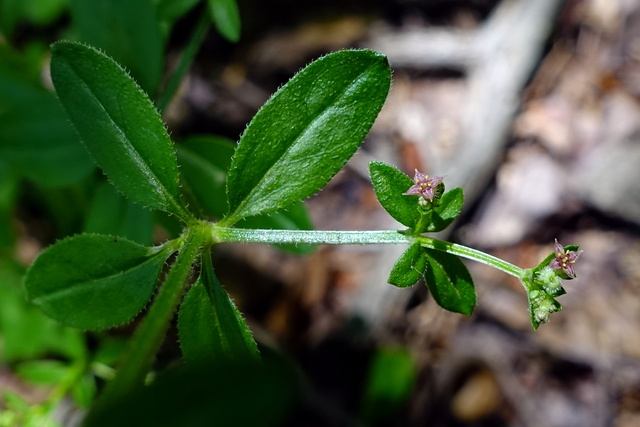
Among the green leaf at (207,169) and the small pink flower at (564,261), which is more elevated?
the small pink flower at (564,261)

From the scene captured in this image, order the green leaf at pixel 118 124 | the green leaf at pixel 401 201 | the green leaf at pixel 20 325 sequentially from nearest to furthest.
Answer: the green leaf at pixel 401 201
the green leaf at pixel 118 124
the green leaf at pixel 20 325

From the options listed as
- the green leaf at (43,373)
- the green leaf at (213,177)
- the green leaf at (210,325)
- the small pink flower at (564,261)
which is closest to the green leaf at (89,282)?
the green leaf at (210,325)

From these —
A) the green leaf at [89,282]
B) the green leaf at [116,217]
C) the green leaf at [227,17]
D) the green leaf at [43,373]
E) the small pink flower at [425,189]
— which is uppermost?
the green leaf at [227,17]

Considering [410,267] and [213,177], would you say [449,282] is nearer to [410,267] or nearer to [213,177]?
[410,267]

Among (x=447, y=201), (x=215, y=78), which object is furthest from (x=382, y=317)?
(x=447, y=201)

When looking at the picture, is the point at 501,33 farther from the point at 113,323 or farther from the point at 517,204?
the point at 113,323

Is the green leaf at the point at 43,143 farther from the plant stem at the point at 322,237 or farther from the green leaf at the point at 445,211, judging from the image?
the green leaf at the point at 445,211
